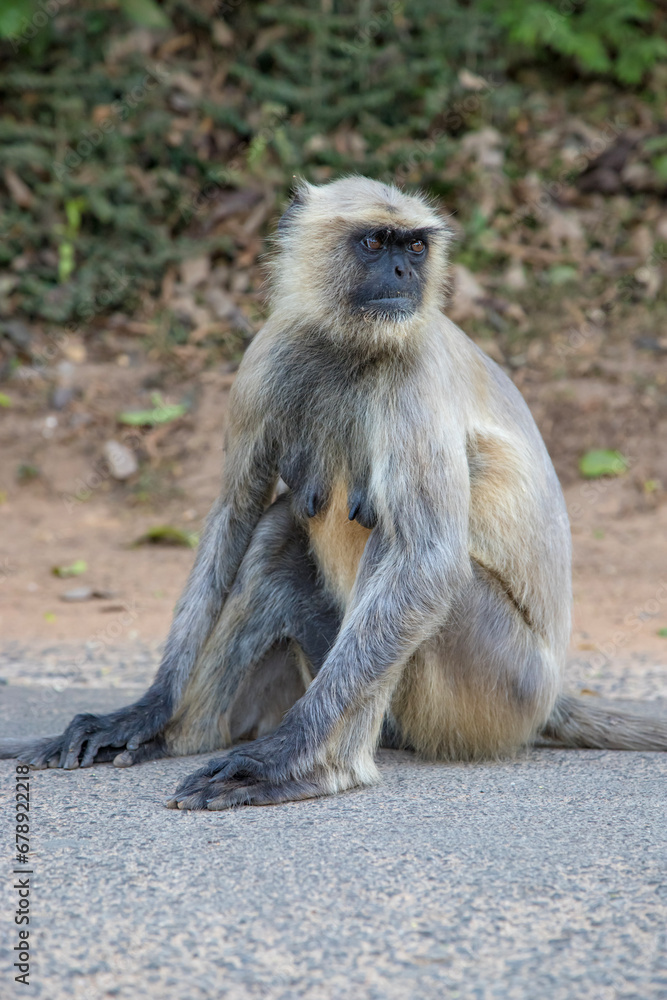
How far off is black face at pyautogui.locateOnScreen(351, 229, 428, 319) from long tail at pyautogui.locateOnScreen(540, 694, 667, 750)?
4.88 feet

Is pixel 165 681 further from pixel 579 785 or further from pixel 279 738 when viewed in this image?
pixel 579 785

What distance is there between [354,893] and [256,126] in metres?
8.74

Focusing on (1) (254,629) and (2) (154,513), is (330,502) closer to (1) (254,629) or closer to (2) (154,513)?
(1) (254,629)

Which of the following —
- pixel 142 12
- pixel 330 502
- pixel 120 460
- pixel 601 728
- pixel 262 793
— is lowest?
pixel 120 460

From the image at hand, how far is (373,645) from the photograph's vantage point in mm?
3326

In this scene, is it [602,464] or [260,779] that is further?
[602,464]

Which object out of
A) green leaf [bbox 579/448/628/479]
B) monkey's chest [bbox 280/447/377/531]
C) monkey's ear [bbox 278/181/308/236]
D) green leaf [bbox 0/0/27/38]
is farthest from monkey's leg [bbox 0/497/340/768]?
green leaf [bbox 0/0/27/38]

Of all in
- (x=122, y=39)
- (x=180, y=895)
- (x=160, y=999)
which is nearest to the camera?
(x=160, y=999)

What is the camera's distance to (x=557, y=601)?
381cm

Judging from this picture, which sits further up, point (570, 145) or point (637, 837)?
point (570, 145)

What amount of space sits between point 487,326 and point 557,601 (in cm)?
576

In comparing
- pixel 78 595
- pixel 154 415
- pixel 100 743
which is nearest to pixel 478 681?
pixel 100 743

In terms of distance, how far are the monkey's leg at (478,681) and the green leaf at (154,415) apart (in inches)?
211

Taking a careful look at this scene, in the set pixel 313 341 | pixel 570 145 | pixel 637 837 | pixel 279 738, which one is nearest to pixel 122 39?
pixel 570 145
